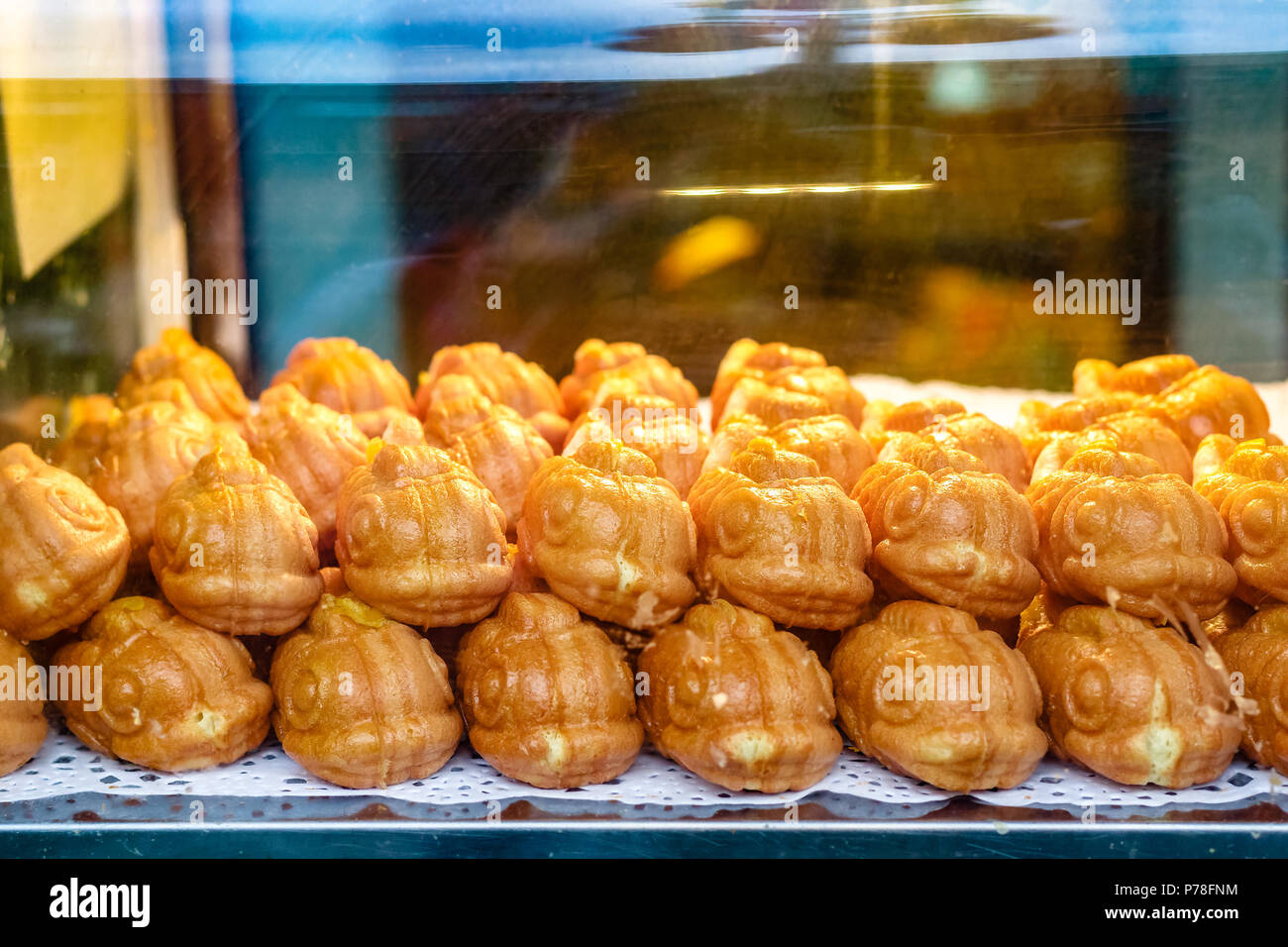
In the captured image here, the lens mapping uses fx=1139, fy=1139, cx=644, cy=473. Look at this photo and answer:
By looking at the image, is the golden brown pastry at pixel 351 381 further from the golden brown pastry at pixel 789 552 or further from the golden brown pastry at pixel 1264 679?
the golden brown pastry at pixel 1264 679

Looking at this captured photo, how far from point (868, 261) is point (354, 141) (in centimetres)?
116

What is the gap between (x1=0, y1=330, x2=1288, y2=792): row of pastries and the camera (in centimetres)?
166

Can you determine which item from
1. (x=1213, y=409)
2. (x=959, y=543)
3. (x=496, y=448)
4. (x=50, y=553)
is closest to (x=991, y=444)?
(x=959, y=543)

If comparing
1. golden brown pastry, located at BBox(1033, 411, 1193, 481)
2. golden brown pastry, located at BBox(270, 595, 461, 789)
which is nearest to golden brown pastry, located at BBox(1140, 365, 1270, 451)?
golden brown pastry, located at BBox(1033, 411, 1193, 481)

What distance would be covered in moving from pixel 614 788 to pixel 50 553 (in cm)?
91

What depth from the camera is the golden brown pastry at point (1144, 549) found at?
1.72 metres

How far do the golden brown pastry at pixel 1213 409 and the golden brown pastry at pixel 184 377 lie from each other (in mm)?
1899

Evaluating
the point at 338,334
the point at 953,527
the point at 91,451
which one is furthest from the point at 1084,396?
the point at 91,451

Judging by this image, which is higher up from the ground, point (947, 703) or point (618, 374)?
point (618, 374)

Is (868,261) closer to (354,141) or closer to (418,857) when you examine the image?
(354,141)

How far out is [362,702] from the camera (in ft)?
5.47

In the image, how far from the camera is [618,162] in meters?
2.47

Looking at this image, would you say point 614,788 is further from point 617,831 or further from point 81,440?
point 81,440

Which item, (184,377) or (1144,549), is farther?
(184,377)
